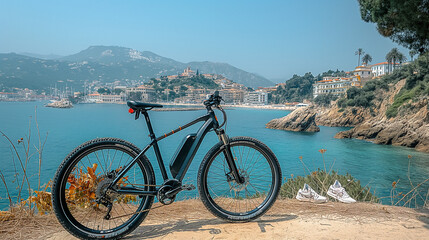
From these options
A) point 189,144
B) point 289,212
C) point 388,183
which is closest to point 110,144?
point 189,144

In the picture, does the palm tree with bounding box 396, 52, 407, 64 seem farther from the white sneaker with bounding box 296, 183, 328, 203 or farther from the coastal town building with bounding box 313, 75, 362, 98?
the white sneaker with bounding box 296, 183, 328, 203

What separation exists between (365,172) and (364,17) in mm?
17922

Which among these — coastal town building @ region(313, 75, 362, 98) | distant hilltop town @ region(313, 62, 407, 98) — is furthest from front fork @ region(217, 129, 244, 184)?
distant hilltop town @ region(313, 62, 407, 98)

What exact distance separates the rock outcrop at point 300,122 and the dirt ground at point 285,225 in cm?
5028

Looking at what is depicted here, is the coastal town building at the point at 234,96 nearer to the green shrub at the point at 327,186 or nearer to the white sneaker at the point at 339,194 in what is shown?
A: the green shrub at the point at 327,186

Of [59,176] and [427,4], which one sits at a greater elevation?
[427,4]

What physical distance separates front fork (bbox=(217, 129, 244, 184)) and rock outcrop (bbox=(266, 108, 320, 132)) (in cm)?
5131

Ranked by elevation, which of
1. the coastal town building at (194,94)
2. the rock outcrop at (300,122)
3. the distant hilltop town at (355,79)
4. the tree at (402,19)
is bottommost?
the rock outcrop at (300,122)

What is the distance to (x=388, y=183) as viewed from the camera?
2020 cm

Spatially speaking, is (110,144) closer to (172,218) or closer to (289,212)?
(172,218)

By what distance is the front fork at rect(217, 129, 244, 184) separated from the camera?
2932 millimetres

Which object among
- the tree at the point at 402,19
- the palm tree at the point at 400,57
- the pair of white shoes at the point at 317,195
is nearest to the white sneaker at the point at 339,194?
the pair of white shoes at the point at 317,195

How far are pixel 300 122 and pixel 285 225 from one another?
51362 mm

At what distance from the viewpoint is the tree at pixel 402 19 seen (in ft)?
21.7
